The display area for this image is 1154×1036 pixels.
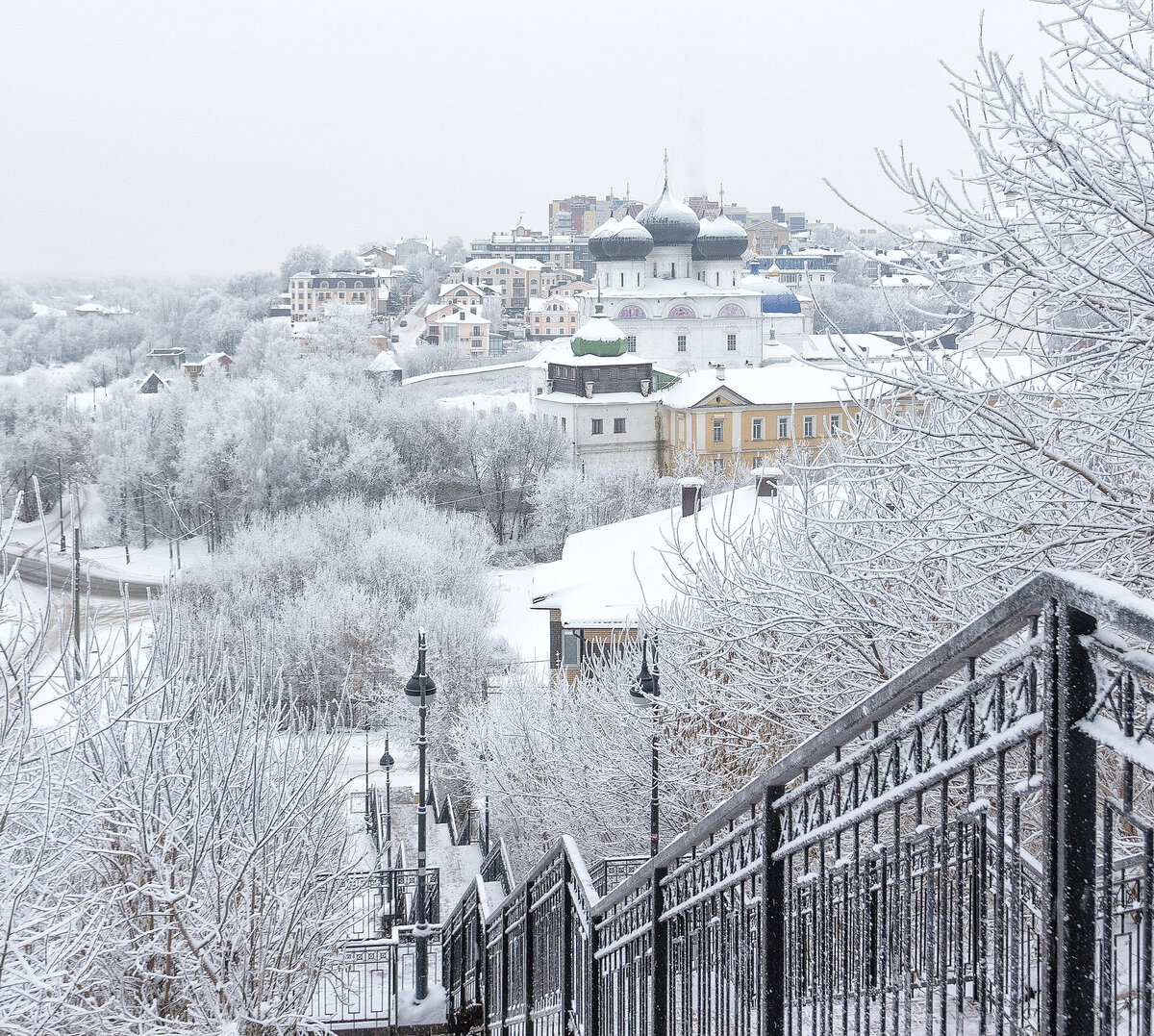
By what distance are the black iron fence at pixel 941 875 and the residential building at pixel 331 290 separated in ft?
382

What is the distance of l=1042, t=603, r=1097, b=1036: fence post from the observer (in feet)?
6.51

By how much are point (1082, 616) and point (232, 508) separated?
4930 centimetres

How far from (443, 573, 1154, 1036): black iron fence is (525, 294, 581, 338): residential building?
111 meters

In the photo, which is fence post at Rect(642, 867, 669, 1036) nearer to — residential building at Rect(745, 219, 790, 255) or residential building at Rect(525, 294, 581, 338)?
residential building at Rect(525, 294, 581, 338)

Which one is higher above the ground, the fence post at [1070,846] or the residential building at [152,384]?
the residential building at [152,384]

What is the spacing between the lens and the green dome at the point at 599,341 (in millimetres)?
51812

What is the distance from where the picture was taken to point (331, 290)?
388 ft

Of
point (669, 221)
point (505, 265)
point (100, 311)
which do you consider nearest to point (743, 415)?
point (669, 221)

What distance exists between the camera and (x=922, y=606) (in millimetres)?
8531

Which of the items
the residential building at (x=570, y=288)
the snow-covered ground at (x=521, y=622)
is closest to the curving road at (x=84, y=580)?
the snow-covered ground at (x=521, y=622)

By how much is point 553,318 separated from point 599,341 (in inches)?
2550

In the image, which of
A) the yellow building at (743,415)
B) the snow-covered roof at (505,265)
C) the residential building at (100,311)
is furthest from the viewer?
the snow-covered roof at (505,265)

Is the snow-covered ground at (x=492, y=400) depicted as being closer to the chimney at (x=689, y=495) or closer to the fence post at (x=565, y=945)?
the chimney at (x=689, y=495)

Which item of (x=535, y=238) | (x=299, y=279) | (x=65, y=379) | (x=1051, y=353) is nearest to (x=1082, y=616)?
(x=1051, y=353)
